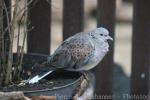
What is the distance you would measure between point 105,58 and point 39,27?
0.56 m

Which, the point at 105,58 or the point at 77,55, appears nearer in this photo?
the point at 77,55

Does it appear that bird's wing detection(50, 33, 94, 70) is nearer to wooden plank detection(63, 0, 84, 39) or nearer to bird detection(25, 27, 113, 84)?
bird detection(25, 27, 113, 84)

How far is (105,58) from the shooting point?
4672mm

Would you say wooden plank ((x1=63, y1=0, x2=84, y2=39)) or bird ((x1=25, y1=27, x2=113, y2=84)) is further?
wooden plank ((x1=63, y1=0, x2=84, y2=39))

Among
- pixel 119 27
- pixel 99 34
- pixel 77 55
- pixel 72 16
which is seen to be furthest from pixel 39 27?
pixel 119 27

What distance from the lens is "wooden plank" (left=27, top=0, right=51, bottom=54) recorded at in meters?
4.62

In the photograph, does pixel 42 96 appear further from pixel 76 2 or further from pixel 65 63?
pixel 76 2

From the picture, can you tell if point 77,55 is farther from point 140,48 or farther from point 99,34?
point 140,48

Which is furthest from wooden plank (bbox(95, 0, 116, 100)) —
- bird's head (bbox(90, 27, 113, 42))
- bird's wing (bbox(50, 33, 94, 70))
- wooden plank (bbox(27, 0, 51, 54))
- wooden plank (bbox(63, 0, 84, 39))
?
bird's wing (bbox(50, 33, 94, 70))

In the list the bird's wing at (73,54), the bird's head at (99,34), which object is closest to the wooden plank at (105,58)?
the bird's head at (99,34)

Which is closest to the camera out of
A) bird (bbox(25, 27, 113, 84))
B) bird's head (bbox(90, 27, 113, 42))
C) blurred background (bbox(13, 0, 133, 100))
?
bird (bbox(25, 27, 113, 84))

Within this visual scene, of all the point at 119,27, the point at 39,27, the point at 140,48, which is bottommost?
the point at 119,27

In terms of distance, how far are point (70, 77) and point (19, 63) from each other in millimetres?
327

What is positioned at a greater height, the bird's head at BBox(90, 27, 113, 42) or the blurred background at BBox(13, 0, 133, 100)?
the bird's head at BBox(90, 27, 113, 42)
